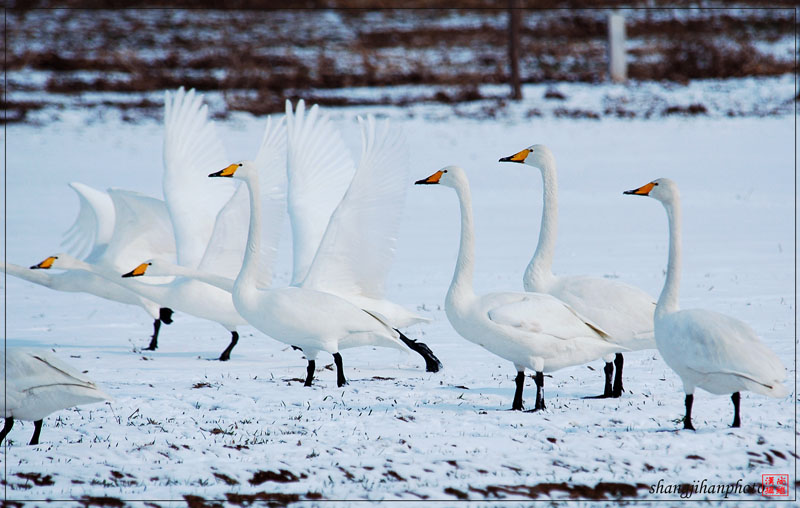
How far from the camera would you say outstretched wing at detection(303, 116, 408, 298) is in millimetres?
7566

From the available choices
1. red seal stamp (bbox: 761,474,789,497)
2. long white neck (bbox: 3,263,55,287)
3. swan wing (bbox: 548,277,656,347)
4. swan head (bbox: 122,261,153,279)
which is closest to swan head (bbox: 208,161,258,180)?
swan head (bbox: 122,261,153,279)

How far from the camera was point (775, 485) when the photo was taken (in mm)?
4934

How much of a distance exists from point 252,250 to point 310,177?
1472 mm

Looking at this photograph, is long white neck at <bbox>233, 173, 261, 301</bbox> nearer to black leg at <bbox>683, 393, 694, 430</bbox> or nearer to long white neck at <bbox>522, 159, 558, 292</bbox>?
long white neck at <bbox>522, 159, 558, 292</bbox>

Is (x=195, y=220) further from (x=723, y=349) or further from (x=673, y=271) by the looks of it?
(x=723, y=349)

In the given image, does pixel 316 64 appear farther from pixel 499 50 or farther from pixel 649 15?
pixel 649 15

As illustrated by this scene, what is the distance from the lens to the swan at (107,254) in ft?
29.2

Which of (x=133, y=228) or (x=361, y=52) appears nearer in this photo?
(x=133, y=228)

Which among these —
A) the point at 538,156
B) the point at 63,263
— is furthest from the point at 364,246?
the point at 63,263

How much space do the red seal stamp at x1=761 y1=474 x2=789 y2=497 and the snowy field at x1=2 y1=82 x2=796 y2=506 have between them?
0.06m

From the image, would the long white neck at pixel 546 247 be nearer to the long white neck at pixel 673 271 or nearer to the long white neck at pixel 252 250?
the long white neck at pixel 673 271

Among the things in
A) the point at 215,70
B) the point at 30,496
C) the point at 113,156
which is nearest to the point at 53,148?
the point at 113,156

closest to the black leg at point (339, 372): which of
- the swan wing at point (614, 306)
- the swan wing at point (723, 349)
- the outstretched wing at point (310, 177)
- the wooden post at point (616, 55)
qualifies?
the outstretched wing at point (310, 177)

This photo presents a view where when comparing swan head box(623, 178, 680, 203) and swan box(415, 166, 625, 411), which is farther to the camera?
A: swan head box(623, 178, 680, 203)
